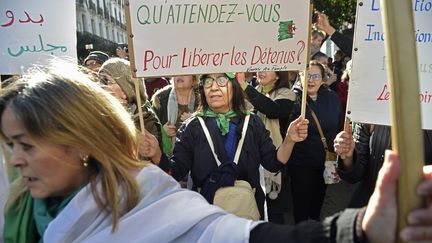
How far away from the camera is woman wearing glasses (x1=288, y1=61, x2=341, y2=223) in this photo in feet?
12.5

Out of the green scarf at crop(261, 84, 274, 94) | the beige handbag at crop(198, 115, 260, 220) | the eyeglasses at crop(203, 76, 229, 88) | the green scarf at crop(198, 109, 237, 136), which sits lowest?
the beige handbag at crop(198, 115, 260, 220)

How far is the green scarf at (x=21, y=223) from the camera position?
5.05 ft

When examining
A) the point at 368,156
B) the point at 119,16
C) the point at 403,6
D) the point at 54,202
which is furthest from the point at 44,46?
the point at 119,16

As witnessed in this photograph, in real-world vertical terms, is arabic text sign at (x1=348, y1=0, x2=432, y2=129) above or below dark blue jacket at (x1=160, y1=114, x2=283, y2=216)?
above

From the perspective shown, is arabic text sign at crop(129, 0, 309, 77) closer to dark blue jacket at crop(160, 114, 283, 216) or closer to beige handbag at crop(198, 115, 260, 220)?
dark blue jacket at crop(160, 114, 283, 216)

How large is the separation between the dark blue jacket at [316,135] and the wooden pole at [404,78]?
2.99 metres

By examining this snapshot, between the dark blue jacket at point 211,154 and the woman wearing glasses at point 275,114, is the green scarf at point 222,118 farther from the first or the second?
the woman wearing glasses at point 275,114

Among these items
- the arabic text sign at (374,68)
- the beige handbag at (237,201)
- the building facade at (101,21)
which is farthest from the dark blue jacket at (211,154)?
the building facade at (101,21)

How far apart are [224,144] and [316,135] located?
4.08 feet

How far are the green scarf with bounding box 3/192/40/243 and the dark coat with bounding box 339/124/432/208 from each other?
6.03 ft

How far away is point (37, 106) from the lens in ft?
4.47

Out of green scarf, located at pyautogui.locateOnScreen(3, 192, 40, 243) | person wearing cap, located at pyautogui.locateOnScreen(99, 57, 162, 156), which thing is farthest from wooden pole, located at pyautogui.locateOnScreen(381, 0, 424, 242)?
person wearing cap, located at pyautogui.locateOnScreen(99, 57, 162, 156)

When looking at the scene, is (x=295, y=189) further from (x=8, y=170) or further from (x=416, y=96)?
(x=416, y=96)

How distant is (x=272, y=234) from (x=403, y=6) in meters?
0.65
